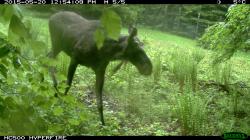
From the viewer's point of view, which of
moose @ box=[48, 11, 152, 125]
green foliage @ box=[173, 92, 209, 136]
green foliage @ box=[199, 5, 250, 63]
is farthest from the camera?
green foliage @ box=[199, 5, 250, 63]

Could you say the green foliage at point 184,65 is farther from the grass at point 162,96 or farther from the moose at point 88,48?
the moose at point 88,48

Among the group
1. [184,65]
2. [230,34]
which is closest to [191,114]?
[184,65]

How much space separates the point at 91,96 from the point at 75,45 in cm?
34

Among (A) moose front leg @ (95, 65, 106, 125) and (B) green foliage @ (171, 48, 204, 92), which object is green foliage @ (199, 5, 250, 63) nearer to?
(B) green foliage @ (171, 48, 204, 92)

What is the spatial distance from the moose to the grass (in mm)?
46

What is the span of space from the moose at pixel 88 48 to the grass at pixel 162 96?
5 centimetres

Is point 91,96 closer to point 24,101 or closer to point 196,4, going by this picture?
point 196,4

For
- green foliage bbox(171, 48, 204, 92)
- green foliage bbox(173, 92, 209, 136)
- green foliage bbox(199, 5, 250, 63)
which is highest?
green foliage bbox(199, 5, 250, 63)

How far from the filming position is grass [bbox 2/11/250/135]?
2498 millimetres

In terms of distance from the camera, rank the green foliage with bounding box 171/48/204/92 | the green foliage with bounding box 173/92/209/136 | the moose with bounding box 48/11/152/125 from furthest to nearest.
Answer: the green foliage with bounding box 171/48/204/92 < the green foliage with bounding box 173/92/209/136 < the moose with bounding box 48/11/152/125

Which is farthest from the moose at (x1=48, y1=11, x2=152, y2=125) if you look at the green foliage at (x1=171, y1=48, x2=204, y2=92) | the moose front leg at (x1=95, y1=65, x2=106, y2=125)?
the green foliage at (x1=171, y1=48, x2=204, y2=92)

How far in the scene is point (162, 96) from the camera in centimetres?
259

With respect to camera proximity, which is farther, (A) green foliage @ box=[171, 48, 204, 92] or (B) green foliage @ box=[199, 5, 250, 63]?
(B) green foliage @ box=[199, 5, 250, 63]

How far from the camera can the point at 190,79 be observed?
2.66 meters
